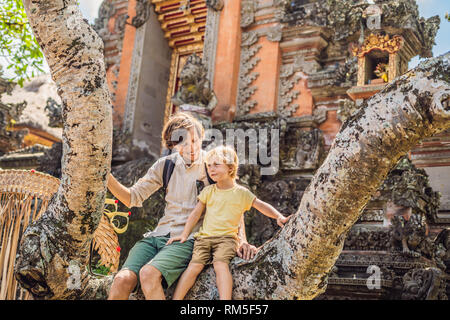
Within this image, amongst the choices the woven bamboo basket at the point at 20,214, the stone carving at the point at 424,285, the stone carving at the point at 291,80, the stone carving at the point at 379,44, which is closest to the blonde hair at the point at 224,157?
the woven bamboo basket at the point at 20,214

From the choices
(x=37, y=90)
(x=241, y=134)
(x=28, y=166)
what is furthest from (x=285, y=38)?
(x=37, y=90)

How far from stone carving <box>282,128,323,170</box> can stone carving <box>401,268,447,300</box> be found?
317 centimetres

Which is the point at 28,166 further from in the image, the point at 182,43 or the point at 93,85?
the point at 93,85

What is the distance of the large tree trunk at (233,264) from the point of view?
2.55 m

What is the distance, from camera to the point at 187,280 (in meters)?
3.04

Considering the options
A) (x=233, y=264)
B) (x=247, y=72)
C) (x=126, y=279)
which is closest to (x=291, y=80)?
(x=247, y=72)

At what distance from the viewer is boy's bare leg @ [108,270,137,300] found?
9.68 feet

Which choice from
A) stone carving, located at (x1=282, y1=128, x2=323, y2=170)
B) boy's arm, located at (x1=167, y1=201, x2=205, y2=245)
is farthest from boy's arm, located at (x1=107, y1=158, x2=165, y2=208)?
stone carving, located at (x1=282, y1=128, x2=323, y2=170)

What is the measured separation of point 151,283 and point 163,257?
7.4 inches

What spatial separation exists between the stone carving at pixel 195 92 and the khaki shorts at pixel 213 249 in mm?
6236

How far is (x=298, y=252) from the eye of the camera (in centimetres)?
277

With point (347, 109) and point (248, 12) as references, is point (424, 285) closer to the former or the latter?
point (347, 109)

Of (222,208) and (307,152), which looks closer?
A: (222,208)

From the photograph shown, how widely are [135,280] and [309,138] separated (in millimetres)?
6053
